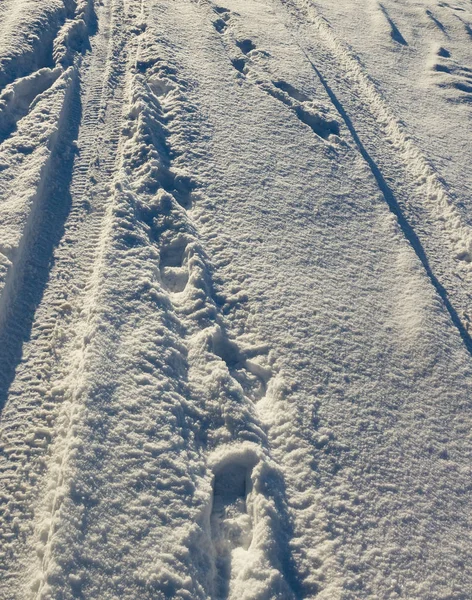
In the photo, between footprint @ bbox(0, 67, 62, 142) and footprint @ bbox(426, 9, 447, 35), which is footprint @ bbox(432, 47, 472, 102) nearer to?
footprint @ bbox(426, 9, 447, 35)

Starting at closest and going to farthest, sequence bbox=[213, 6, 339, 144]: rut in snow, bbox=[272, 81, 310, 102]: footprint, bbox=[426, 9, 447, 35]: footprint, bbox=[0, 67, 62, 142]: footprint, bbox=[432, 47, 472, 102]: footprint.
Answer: bbox=[0, 67, 62, 142]: footprint → bbox=[213, 6, 339, 144]: rut in snow → bbox=[272, 81, 310, 102]: footprint → bbox=[432, 47, 472, 102]: footprint → bbox=[426, 9, 447, 35]: footprint

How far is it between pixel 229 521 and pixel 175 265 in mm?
1320

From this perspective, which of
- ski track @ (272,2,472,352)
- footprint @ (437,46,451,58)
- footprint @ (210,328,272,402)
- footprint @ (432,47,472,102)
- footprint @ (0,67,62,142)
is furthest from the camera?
footprint @ (437,46,451,58)

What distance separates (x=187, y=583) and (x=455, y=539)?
1.03 metres

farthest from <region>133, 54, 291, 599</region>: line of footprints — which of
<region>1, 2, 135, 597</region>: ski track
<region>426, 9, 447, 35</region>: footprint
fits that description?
<region>426, 9, 447, 35</region>: footprint

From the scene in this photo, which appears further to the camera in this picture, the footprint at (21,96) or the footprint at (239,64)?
the footprint at (239,64)

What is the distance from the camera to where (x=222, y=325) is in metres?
2.45

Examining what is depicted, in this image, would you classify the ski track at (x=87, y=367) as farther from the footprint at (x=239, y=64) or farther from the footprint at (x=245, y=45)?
the footprint at (x=245, y=45)

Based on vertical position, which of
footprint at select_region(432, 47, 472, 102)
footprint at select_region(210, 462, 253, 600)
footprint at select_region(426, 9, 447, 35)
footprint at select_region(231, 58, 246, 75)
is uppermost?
footprint at select_region(426, 9, 447, 35)

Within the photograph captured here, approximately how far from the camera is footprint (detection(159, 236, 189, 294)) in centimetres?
A: 261

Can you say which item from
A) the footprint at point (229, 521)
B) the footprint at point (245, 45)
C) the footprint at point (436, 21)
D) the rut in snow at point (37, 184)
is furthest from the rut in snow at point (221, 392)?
the footprint at point (436, 21)

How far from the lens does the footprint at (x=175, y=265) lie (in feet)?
8.55

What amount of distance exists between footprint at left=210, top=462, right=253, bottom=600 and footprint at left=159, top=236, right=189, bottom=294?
977mm

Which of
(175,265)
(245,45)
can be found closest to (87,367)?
(175,265)
